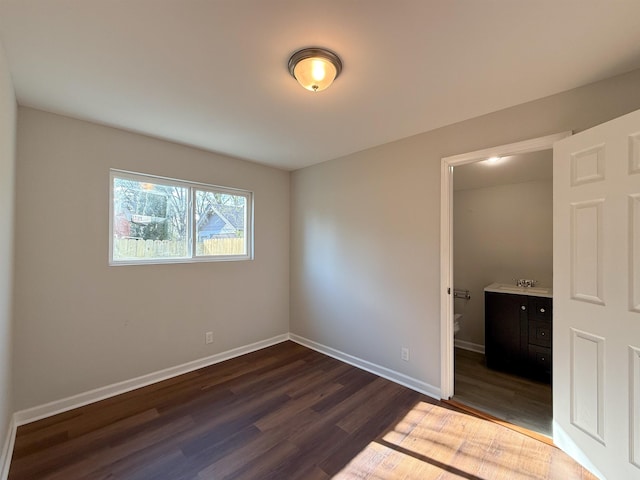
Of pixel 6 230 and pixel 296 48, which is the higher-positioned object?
pixel 296 48

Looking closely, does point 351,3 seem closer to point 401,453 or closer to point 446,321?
point 446,321

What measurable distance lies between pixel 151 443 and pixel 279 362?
1.48m

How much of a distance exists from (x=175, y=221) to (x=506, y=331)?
3.73m

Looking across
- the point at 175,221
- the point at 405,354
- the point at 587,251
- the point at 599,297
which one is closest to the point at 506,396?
A: the point at 405,354

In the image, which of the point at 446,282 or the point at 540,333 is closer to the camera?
the point at 446,282

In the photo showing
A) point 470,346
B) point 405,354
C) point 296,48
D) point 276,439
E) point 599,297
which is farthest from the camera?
point 470,346

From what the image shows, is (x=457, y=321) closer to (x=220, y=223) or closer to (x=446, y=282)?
(x=446, y=282)

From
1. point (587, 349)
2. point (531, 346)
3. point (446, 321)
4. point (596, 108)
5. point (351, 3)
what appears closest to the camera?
point (351, 3)

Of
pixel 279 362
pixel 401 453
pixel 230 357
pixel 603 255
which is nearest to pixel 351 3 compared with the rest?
pixel 603 255

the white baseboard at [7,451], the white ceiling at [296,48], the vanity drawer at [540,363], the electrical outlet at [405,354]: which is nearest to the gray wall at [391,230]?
the electrical outlet at [405,354]

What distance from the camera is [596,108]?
1812 millimetres

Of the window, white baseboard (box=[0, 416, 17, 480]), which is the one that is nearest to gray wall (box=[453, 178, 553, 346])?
the window

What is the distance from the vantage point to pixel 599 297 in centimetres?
162

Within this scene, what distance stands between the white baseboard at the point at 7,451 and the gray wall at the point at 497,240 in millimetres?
4309
